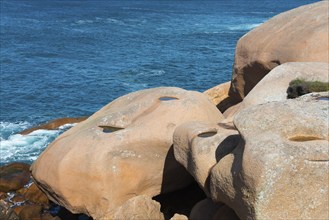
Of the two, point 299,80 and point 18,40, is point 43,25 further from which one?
point 299,80

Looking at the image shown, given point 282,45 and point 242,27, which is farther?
point 242,27

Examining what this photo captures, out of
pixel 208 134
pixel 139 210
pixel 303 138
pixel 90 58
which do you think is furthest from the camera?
pixel 90 58

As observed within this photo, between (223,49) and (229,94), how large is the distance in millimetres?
32436

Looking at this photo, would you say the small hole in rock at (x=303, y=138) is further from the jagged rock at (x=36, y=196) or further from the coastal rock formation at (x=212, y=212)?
the jagged rock at (x=36, y=196)

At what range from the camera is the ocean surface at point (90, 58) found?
3767 centimetres

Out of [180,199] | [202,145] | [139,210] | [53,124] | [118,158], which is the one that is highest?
[202,145]

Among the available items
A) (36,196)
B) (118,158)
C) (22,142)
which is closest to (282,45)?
(118,158)

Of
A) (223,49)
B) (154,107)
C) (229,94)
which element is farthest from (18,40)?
(154,107)

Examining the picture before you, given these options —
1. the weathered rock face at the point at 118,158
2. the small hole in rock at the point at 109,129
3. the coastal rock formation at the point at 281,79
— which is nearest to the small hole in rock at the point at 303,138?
the coastal rock formation at the point at 281,79

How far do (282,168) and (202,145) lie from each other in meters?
3.93

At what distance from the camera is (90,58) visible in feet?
175

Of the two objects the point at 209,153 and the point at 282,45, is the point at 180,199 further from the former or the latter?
the point at 282,45

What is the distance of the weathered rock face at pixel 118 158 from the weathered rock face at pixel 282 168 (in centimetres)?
548

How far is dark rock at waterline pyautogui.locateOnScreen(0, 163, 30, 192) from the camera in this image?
76.4 ft
